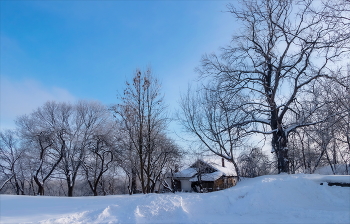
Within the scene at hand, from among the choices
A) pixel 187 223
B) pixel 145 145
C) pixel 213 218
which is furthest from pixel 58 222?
pixel 145 145

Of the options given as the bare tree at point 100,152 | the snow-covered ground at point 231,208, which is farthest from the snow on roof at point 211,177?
the snow-covered ground at point 231,208

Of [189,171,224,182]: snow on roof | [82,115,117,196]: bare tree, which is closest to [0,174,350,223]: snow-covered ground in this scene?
[82,115,117,196]: bare tree

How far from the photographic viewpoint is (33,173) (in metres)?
29.0

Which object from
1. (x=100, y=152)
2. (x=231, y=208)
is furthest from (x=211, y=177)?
(x=231, y=208)

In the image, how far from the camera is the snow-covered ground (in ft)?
23.9

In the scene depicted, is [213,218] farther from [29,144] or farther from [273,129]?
[29,144]

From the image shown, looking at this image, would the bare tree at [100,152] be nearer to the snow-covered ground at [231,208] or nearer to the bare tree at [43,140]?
the bare tree at [43,140]

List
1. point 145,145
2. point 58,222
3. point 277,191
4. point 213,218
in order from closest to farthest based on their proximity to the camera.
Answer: point 58,222
point 213,218
point 277,191
point 145,145

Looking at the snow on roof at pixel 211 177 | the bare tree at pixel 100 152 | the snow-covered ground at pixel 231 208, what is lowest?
the snow-covered ground at pixel 231 208

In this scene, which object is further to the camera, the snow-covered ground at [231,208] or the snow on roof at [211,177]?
Answer: the snow on roof at [211,177]

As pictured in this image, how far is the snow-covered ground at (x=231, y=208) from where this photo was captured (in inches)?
287

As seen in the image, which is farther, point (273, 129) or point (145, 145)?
point (145, 145)

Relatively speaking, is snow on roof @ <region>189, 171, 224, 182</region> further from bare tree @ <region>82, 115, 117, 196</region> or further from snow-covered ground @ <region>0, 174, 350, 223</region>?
snow-covered ground @ <region>0, 174, 350, 223</region>

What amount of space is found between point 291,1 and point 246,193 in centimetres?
975
